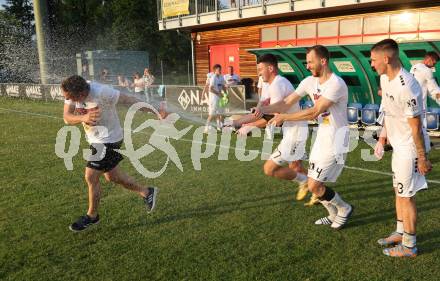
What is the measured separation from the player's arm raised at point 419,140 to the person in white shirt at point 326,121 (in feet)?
3.26

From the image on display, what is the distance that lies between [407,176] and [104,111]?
12.3 feet

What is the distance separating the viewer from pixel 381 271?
4.29m

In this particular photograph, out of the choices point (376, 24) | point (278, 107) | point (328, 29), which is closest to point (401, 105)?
point (278, 107)

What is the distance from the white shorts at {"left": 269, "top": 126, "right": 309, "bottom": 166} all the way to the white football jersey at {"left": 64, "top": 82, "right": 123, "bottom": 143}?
228cm

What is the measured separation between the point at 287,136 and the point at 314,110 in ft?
4.42

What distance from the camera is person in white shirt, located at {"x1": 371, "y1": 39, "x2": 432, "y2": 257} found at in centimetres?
416

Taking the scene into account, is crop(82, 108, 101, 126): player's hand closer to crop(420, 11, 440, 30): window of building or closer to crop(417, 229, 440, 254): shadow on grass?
crop(417, 229, 440, 254): shadow on grass

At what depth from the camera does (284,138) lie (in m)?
6.22

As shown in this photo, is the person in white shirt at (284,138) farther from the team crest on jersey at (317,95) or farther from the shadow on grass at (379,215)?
the shadow on grass at (379,215)

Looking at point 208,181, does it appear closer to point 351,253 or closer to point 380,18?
point 351,253

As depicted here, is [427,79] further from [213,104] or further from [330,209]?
[213,104]

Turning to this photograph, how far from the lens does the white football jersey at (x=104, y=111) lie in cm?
545

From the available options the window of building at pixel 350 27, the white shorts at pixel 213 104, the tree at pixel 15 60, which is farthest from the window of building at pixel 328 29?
the tree at pixel 15 60

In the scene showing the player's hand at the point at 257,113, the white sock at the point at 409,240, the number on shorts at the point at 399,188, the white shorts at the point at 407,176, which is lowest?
the white sock at the point at 409,240
